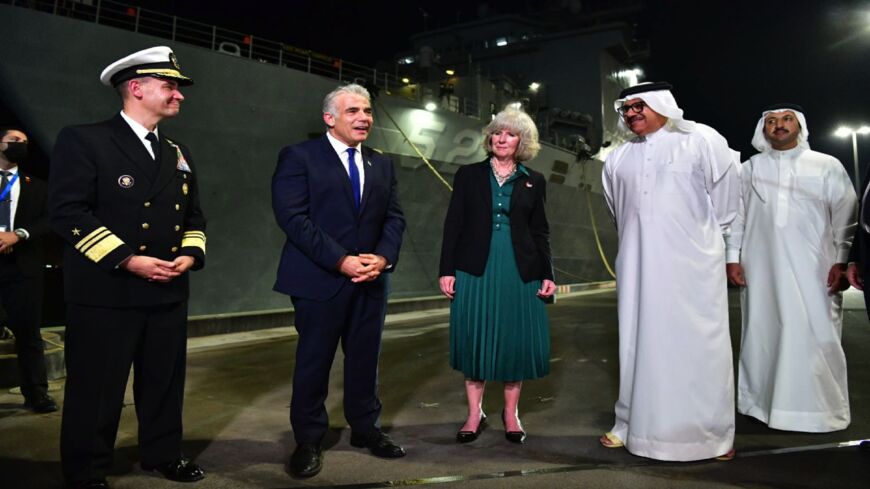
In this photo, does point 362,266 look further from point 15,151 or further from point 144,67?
point 15,151

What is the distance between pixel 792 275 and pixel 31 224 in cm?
480

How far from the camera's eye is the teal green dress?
2898 mm

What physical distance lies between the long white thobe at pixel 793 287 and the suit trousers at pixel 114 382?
299 cm

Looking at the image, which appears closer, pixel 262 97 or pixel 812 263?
pixel 812 263

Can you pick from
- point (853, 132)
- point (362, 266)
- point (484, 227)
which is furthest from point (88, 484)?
point (853, 132)

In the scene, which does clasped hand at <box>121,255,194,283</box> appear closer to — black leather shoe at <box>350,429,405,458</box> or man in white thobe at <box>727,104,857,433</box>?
black leather shoe at <box>350,429,405,458</box>

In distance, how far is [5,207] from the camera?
3471 mm

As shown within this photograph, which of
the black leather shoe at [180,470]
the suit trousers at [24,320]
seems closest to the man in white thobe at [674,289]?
the black leather shoe at [180,470]

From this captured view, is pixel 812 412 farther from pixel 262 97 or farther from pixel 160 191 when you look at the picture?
pixel 262 97

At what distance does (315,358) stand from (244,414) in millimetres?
1214

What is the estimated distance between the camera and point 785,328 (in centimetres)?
317

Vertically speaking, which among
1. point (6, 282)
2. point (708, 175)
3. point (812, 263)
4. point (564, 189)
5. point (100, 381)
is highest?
point (564, 189)

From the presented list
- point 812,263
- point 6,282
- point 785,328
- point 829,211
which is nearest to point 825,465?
point 785,328

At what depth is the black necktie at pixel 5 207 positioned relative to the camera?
3.46 m
